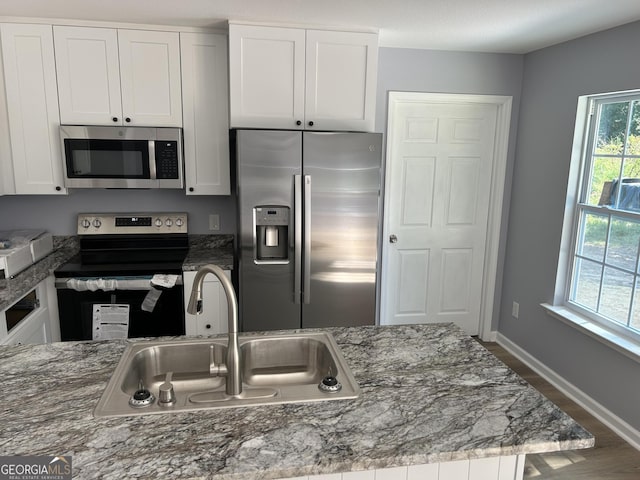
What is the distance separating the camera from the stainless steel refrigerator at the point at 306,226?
2803mm

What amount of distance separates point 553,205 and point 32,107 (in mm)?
3481

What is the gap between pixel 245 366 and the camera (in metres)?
1.69

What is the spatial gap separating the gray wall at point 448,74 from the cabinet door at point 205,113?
114cm

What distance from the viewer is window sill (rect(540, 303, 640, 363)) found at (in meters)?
2.63

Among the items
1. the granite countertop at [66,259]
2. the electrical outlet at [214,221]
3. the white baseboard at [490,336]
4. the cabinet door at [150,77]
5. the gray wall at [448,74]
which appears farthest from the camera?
the white baseboard at [490,336]

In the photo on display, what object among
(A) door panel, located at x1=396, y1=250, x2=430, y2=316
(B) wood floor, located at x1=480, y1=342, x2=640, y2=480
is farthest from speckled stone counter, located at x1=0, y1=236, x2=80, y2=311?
(B) wood floor, located at x1=480, y1=342, x2=640, y2=480

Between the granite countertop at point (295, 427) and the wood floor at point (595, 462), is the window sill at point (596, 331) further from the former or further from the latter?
the granite countertop at point (295, 427)

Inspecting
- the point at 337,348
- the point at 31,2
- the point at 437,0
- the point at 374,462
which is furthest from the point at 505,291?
the point at 31,2

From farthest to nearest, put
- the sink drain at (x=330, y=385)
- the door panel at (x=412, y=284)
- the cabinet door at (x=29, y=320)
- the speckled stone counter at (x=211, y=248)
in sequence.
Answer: the door panel at (x=412, y=284)
the speckled stone counter at (x=211, y=248)
the cabinet door at (x=29, y=320)
the sink drain at (x=330, y=385)

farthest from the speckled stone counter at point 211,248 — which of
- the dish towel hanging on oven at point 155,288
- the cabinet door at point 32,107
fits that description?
the cabinet door at point 32,107

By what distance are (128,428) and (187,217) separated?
8.03ft

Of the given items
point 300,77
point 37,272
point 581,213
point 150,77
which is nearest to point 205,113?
point 150,77

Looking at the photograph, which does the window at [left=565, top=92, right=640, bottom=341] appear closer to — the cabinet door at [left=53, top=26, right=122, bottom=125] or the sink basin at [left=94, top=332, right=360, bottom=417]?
the sink basin at [left=94, top=332, right=360, bottom=417]

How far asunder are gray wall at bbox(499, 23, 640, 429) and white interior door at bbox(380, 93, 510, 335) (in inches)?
10.2
